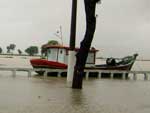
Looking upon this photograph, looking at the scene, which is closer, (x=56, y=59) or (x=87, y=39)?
(x=87, y=39)

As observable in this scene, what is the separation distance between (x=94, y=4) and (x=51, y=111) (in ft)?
26.9

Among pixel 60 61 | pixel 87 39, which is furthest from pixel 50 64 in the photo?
A: pixel 87 39

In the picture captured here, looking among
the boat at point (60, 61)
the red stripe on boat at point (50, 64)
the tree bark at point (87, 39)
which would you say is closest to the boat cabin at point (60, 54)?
the boat at point (60, 61)

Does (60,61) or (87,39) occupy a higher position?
(87,39)

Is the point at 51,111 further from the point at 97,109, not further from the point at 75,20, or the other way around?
the point at 75,20

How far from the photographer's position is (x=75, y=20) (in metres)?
22.8

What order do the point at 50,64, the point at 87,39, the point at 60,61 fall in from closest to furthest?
the point at 87,39 → the point at 50,64 → the point at 60,61

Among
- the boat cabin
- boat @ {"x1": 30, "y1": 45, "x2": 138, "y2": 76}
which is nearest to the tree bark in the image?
boat @ {"x1": 30, "y1": 45, "x2": 138, "y2": 76}

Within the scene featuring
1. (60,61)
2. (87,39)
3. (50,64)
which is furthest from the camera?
(60,61)

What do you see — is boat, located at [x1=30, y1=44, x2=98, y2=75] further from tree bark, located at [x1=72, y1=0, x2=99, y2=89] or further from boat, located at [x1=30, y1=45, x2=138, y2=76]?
tree bark, located at [x1=72, y1=0, x2=99, y2=89]

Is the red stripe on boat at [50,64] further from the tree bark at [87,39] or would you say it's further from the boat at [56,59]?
the tree bark at [87,39]

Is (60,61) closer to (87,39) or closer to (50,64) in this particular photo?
(50,64)

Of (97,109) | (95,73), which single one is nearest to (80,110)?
(97,109)

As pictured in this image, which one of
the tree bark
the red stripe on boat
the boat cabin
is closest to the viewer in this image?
the tree bark
